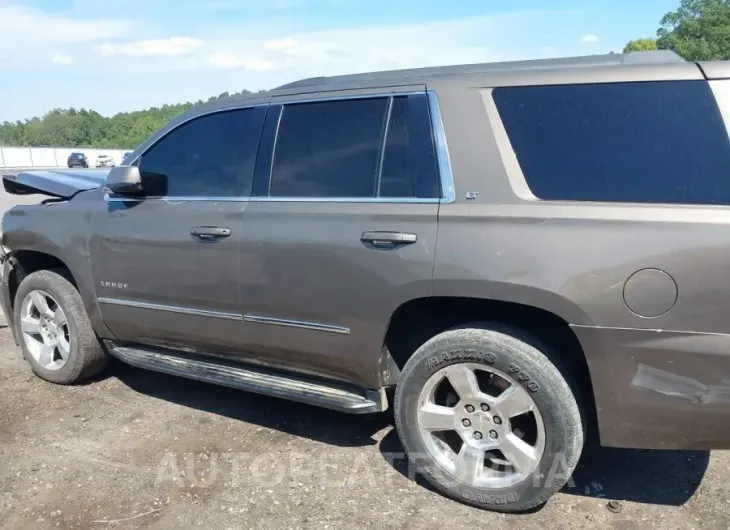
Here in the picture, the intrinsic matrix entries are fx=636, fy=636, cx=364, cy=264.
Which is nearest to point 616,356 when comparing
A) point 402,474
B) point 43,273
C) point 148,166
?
point 402,474

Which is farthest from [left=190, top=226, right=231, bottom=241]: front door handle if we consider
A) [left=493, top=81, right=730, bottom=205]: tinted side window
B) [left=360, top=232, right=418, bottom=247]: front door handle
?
[left=493, top=81, right=730, bottom=205]: tinted side window

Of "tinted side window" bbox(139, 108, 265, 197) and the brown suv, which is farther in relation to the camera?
"tinted side window" bbox(139, 108, 265, 197)

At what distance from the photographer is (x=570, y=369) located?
9.23ft

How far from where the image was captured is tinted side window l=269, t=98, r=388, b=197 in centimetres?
311

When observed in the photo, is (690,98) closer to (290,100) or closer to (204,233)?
(290,100)

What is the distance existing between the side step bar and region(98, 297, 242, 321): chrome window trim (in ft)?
1.07

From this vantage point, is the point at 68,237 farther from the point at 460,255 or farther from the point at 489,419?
the point at 489,419

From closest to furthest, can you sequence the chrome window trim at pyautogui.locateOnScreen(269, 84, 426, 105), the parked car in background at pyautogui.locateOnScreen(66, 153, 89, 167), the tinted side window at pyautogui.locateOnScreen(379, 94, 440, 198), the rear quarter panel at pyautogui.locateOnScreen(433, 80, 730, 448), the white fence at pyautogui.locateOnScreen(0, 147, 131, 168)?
the rear quarter panel at pyautogui.locateOnScreen(433, 80, 730, 448)
the tinted side window at pyautogui.locateOnScreen(379, 94, 440, 198)
the chrome window trim at pyautogui.locateOnScreen(269, 84, 426, 105)
the parked car in background at pyautogui.locateOnScreen(66, 153, 89, 167)
the white fence at pyautogui.locateOnScreen(0, 147, 131, 168)

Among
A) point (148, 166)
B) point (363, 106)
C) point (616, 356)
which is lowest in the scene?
point (616, 356)

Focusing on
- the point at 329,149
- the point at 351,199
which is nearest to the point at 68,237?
the point at 329,149

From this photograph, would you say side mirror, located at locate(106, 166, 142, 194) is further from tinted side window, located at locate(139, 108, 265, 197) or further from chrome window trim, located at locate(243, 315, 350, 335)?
chrome window trim, located at locate(243, 315, 350, 335)

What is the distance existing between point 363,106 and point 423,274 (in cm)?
94

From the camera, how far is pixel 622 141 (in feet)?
8.28

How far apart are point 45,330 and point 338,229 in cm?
256
